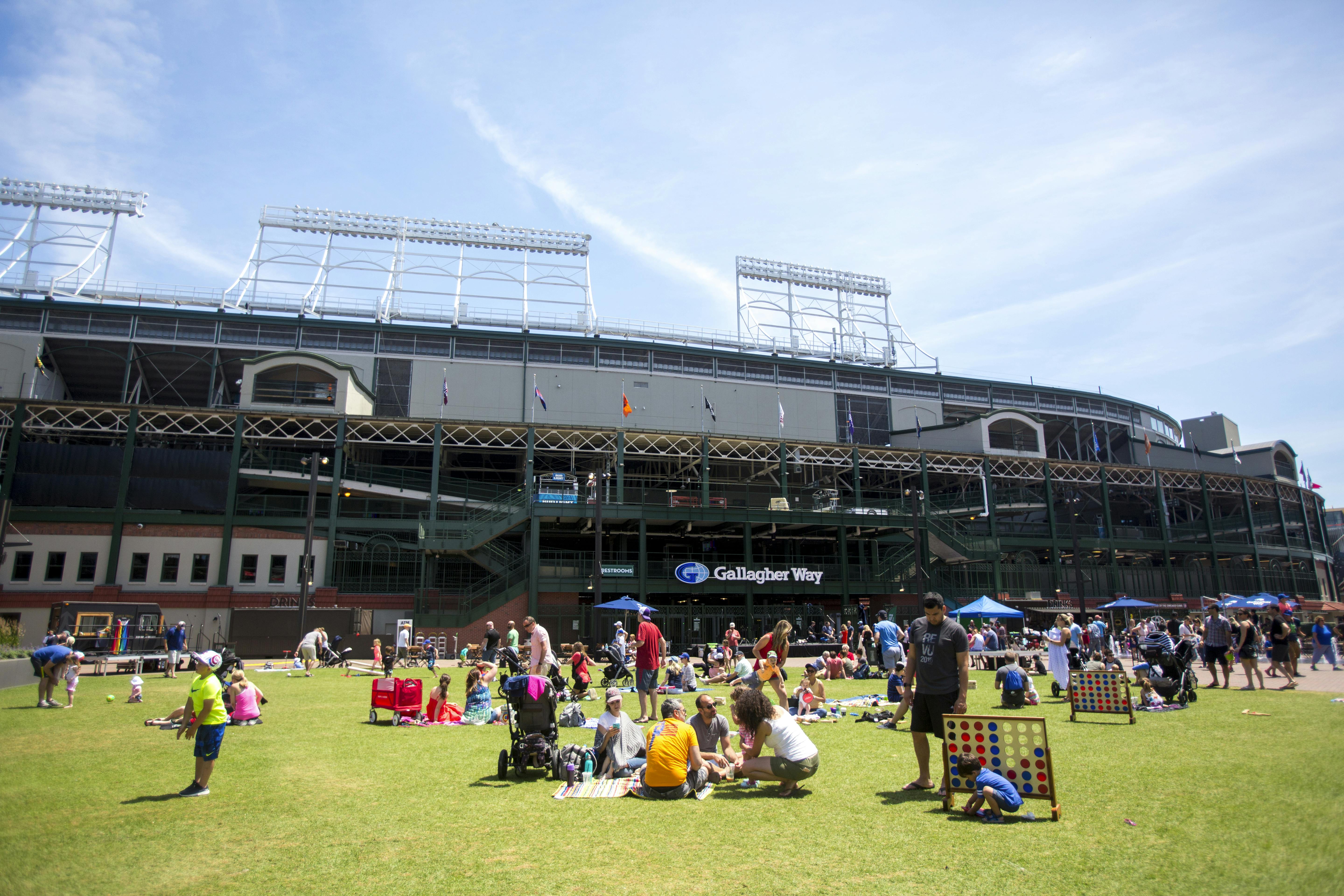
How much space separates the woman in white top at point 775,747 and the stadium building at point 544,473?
56.4 feet

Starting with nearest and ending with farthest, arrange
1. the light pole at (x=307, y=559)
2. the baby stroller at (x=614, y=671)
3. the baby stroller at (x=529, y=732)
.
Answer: the baby stroller at (x=529, y=732)
the baby stroller at (x=614, y=671)
the light pole at (x=307, y=559)

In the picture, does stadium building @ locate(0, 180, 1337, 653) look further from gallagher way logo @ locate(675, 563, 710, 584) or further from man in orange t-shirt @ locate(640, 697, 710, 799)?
man in orange t-shirt @ locate(640, 697, 710, 799)

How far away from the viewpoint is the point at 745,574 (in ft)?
128

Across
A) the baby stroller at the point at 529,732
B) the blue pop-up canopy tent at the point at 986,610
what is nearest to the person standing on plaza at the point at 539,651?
the baby stroller at the point at 529,732

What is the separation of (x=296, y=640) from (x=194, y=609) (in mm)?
9169

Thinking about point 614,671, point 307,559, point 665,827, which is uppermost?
point 307,559

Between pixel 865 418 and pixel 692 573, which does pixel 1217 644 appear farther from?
pixel 865 418

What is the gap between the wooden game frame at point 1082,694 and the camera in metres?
12.4

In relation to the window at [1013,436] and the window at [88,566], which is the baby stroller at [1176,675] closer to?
the window at [1013,436]

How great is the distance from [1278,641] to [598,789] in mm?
16095

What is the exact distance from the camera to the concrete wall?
51.4m

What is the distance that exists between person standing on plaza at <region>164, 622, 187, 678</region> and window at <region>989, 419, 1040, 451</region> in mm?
48187

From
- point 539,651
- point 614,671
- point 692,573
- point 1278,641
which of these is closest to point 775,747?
point 539,651

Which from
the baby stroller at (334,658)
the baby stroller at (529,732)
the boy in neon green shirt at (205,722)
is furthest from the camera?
the baby stroller at (334,658)
